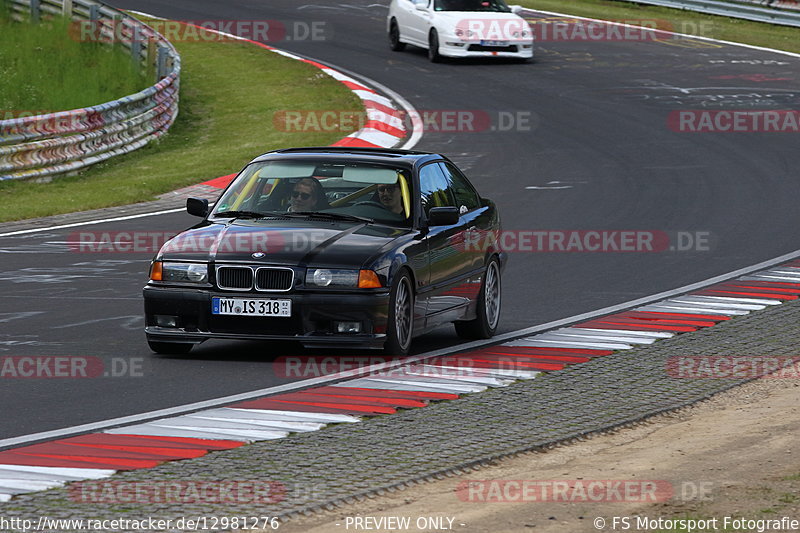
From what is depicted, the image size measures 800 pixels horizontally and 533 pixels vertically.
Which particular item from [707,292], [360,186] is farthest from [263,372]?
[707,292]

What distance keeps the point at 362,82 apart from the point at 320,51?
4.88 metres

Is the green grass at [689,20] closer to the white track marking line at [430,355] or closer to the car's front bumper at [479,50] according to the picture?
the car's front bumper at [479,50]

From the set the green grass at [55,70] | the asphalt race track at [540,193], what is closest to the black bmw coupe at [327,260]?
the asphalt race track at [540,193]

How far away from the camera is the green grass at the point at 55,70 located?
28.2 metres

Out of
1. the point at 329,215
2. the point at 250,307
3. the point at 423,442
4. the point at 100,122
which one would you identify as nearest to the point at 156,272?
the point at 250,307

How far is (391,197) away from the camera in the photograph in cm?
1147

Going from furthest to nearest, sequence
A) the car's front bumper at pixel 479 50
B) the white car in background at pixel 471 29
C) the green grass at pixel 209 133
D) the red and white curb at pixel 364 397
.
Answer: the car's front bumper at pixel 479 50
the white car in background at pixel 471 29
the green grass at pixel 209 133
the red and white curb at pixel 364 397

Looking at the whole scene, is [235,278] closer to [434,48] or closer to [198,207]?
[198,207]

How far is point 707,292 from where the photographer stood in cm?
1437

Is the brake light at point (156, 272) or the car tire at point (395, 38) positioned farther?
the car tire at point (395, 38)

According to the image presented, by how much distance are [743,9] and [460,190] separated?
29546mm

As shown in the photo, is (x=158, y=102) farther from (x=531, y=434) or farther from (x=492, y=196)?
(x=531, y=434)

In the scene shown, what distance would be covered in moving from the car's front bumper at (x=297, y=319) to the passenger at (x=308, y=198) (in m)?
1.07

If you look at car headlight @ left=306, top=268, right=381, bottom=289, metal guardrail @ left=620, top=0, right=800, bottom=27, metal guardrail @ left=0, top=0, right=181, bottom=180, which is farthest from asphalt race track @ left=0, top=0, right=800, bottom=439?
metal guardrail @ left=0, top=0, right=181, bottom=180
